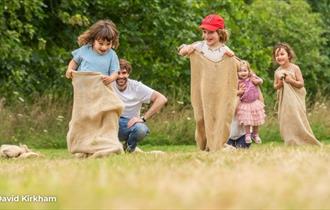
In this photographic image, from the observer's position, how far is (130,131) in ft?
39.3

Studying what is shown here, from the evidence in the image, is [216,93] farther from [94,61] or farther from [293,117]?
[293,117]

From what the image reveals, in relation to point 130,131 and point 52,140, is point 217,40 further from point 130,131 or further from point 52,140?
point 52,140

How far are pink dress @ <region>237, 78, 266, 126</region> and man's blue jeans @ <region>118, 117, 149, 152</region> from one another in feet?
7.51

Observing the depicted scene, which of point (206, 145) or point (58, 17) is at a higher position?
point (58, 17)

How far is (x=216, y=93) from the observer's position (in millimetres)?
11484

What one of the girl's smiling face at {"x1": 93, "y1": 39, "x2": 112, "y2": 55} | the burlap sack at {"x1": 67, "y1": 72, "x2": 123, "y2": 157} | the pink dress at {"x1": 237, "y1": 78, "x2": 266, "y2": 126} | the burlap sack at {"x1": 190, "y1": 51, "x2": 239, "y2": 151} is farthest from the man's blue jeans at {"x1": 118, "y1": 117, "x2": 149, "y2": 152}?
the pink dress at {"x1": 237, "y1": 78, "x2": 266, "y2": 126}

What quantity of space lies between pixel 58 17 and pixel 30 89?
2.01 metres

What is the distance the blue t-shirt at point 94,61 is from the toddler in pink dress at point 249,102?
333 centimetres

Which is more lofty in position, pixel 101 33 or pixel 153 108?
pixel 101 33

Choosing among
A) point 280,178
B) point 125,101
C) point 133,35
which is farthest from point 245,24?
point 280,178

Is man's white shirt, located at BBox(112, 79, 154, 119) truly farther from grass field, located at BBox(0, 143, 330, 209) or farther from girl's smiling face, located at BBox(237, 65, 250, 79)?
grass field, located at BBox(0, 143, 330, 209)

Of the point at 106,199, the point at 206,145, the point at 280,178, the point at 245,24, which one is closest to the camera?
the point at 106,199

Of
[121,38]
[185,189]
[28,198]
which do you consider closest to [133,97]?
[28,198]

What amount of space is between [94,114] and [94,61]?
67 centimetres
